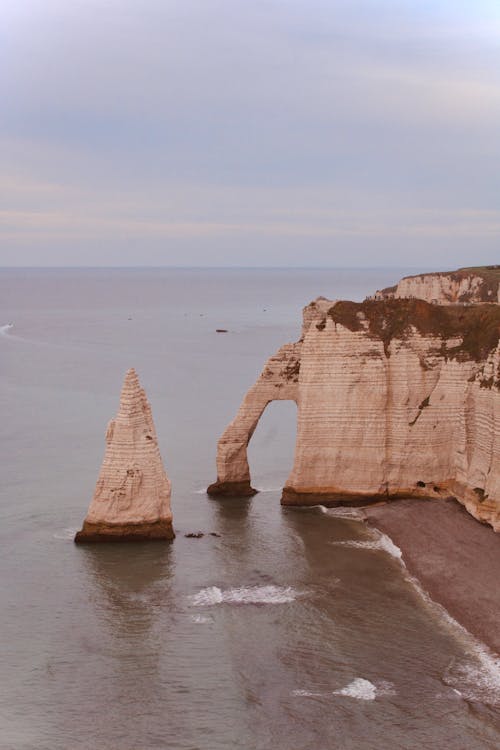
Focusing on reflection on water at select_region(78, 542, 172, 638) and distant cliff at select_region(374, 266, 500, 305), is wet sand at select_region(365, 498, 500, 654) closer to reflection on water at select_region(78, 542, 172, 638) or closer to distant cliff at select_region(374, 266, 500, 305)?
reflection on water at select_region(78, 542, 172, 638)

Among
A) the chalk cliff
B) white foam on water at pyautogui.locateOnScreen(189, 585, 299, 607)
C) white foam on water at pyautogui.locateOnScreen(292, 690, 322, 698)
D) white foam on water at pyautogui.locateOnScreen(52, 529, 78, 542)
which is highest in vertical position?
the chalk cliff

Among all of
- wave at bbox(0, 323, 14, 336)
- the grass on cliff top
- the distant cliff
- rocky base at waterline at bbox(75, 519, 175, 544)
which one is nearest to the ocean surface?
rocky base at waterline at bbox(75, 519, 175, 544)

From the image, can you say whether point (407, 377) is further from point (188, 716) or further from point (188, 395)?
point (188, 395)

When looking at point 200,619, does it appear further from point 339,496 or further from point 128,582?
point 339,496

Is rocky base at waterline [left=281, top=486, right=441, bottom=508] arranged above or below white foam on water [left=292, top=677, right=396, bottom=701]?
above

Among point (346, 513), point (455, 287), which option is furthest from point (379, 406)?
point (455, 287)

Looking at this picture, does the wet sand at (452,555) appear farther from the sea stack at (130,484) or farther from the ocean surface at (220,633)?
the sea stack at (130,484)
